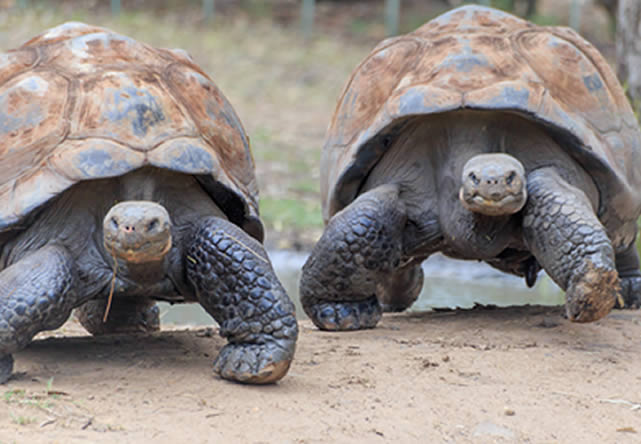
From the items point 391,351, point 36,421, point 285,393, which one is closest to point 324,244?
point 391,351

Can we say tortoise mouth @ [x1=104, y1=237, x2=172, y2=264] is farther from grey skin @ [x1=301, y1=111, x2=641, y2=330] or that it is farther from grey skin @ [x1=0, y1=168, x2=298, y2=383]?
grey skin @ [x1=301, y1=111, x2=641, y2=330]

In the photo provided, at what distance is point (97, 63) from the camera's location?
137 inches

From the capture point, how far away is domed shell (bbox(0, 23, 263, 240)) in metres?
3.12

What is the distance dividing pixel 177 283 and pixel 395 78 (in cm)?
170

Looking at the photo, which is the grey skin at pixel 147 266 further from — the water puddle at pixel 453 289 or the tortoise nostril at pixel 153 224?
the water puddle at pixel 453 289

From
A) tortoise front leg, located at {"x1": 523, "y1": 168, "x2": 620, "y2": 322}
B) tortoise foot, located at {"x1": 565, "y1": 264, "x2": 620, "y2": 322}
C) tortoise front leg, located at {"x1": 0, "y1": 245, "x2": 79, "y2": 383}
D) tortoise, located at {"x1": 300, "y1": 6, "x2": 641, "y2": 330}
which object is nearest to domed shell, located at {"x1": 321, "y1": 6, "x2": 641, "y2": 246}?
tortoise, located at {"x1": 300, "y1": 6, "x2": 641, "y2": 330}

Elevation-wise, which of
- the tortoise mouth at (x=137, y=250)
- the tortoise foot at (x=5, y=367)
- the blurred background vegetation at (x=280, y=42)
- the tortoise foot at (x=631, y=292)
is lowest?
the blurred background vegetation at (x=280, y=42)

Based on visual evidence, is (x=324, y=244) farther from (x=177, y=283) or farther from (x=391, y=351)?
(x=177, y=283)

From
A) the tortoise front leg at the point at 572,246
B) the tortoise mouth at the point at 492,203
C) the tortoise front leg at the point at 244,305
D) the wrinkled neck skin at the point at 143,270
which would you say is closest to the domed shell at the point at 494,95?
the tortoise front leg at the point at 572,246

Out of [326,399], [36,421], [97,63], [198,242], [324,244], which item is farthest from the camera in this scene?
[324,244]

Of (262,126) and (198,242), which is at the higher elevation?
(198,242)

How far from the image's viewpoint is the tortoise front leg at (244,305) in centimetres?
304

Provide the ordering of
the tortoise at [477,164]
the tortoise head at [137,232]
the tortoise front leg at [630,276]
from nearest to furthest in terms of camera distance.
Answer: the tortoise head at [137,232]
the tortoise at [477,164]
the tortoise front leg at [630,276]

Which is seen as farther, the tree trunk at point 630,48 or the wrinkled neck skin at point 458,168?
the tree trunk at point 630,48
